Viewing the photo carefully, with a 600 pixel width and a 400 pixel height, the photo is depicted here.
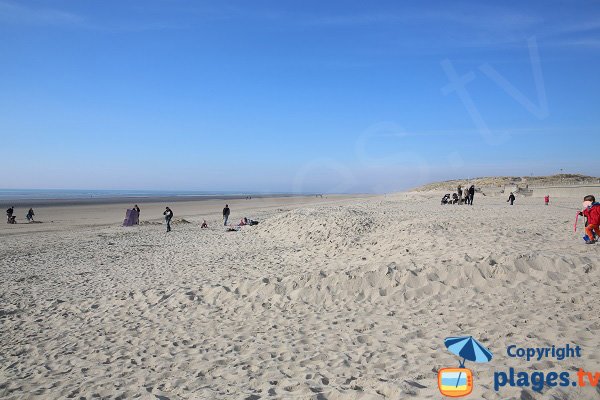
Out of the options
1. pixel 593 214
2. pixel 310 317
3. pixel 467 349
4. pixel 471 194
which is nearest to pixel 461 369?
pixel 467 349

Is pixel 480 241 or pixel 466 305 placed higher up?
pixel 480 241

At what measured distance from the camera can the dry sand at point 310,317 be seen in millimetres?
4996

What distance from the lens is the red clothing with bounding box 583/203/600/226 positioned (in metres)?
9.42

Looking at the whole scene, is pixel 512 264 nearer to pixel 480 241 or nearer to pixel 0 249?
pixel 480 241

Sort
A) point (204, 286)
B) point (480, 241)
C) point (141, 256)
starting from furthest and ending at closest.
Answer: point (141, 256) < point (480, 241) < point (204, 286)

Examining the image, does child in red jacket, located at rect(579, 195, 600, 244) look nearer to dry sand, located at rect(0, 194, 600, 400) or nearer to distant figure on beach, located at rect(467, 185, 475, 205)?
dry sand, located at rect(0, 194, 600, 400)

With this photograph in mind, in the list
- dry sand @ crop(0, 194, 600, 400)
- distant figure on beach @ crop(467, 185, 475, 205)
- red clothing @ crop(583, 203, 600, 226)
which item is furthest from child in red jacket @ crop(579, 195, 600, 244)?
distant figure on beach @ crop(467, 185, 475, 205)

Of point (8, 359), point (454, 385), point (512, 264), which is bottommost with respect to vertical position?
point (8, 359)

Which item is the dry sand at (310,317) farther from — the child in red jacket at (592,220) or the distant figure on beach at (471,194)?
the distant figure on beach at (471,194)

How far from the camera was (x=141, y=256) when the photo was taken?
50.3ft

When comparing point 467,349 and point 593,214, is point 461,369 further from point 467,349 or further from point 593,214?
point 593,214

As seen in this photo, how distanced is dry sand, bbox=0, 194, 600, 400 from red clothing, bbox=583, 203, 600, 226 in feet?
2.64

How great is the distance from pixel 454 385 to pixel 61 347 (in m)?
6.68

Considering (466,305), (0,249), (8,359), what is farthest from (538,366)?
(0,249)
